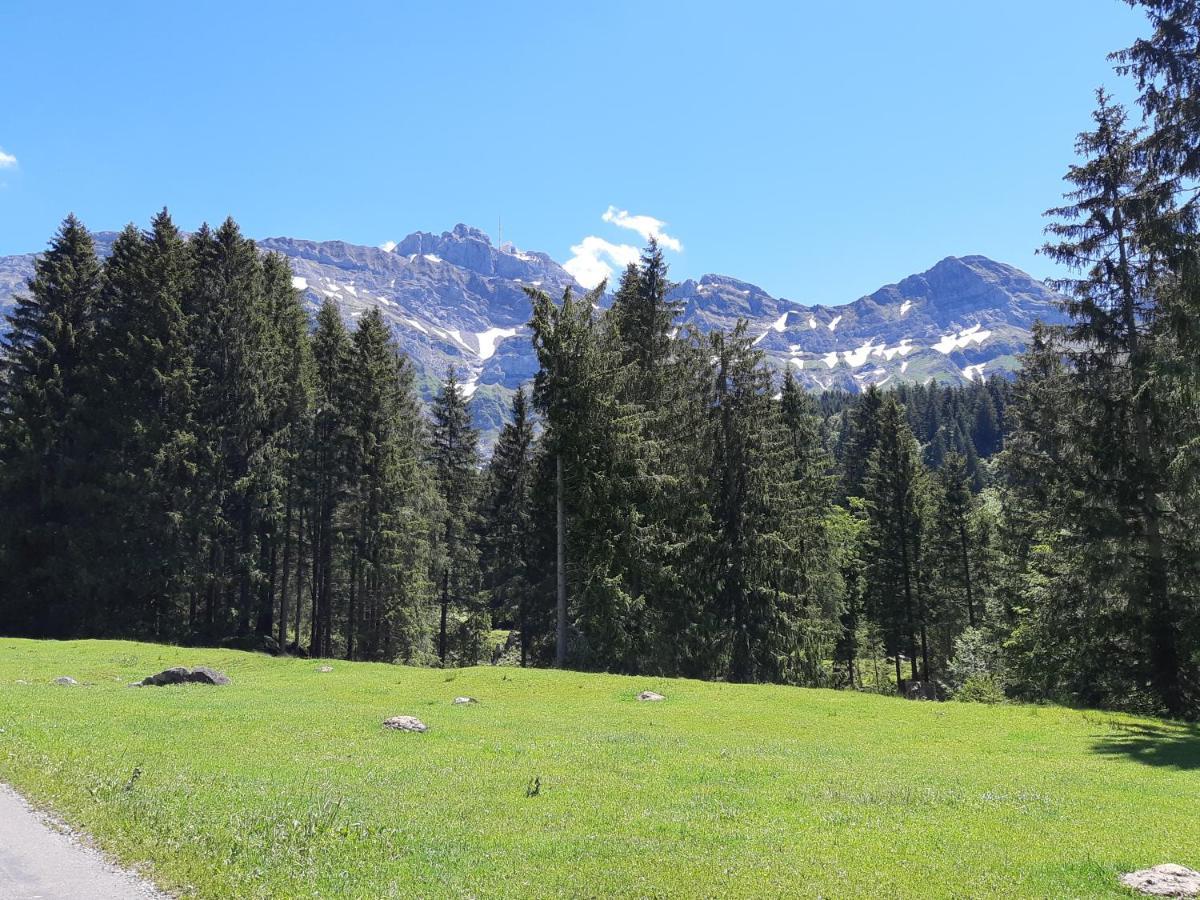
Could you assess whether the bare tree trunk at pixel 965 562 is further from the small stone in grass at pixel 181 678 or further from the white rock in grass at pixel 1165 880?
the white rock in grass at pixel 1165 880

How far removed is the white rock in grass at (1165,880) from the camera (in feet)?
25.9

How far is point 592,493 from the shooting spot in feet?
112

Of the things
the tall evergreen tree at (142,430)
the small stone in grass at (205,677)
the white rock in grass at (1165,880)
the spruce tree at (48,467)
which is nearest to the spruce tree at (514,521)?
the tall evergreen tree at (142,430)

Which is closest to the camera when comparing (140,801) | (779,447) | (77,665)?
(140,801)

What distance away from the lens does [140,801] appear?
32.0 ft

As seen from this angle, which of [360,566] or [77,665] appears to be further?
[360,566]

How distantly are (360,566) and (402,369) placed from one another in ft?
55.5

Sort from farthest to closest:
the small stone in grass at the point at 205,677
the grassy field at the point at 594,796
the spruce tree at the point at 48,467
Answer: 1. the spruce tree at the point at 48,467
2. the small stone in grass at the point at 205,677
3. the grassy field at the point at 594,796

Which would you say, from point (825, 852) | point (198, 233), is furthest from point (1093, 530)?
point (198, 233)

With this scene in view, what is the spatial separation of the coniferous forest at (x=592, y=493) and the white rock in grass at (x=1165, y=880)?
59.7 feet

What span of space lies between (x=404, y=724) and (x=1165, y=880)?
14496mm

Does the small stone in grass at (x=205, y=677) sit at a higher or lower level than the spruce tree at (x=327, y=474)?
lower

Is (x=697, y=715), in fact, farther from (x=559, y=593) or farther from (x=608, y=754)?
(x=559, y=593)

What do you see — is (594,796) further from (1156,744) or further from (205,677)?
(205,677)
